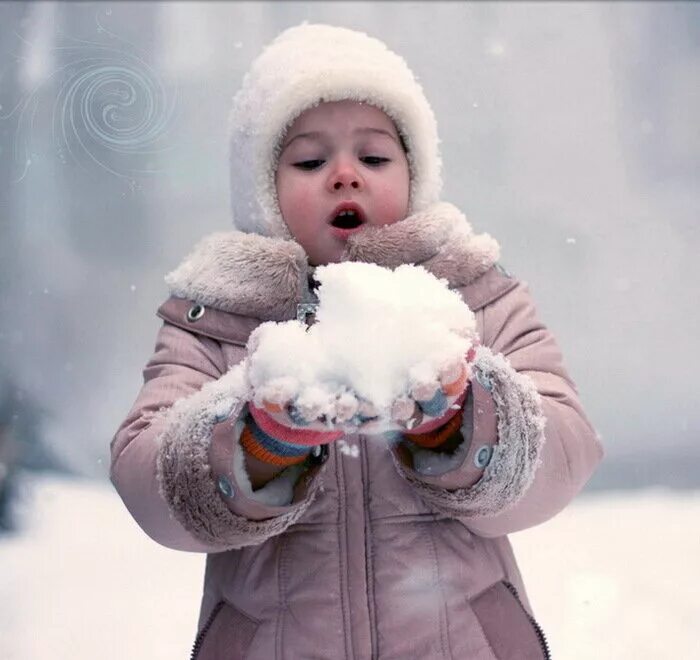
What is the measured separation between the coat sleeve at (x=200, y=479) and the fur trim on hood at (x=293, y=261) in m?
0.14

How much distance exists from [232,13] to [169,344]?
1.02 m

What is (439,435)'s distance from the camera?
0.84 metres

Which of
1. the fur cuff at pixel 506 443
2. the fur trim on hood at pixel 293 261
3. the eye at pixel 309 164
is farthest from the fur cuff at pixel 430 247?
the fur cuff at pixel 506 443

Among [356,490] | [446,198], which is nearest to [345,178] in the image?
[356,490]

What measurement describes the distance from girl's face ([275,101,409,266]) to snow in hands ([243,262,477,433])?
36cm

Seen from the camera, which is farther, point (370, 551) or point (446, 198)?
point (446, 198)

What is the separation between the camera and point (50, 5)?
1.46 m

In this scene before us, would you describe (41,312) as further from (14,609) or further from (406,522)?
(406,522)

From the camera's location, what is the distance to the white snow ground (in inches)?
53.2

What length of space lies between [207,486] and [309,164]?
44 cm

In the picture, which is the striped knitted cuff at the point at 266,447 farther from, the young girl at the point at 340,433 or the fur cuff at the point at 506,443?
the fur cuff at the point at 506,443

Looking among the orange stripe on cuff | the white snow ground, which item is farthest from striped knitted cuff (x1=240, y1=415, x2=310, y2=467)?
the white snow ground

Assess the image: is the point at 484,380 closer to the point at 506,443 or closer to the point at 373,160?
the point at 506,443

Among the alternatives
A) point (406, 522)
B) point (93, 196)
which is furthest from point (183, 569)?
point (406, 522)
